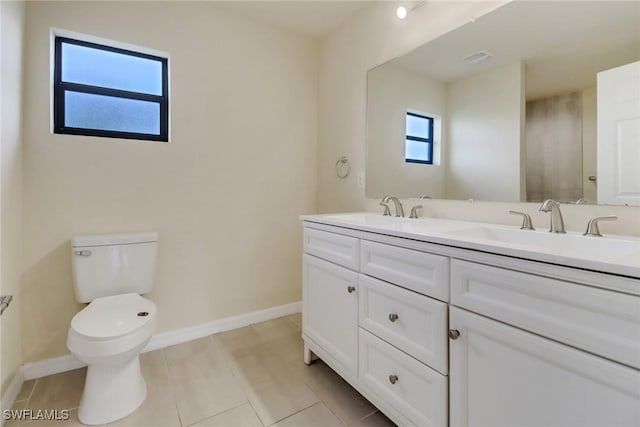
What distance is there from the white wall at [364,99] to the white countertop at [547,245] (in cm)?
12

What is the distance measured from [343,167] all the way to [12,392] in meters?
2.31

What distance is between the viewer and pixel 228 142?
2258mm

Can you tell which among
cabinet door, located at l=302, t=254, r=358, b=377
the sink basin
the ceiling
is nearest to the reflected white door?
the sink basin

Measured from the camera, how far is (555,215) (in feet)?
3.86

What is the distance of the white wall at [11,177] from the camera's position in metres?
1.37

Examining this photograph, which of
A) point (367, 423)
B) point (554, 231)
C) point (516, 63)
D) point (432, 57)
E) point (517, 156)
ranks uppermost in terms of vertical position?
point (432, 57)

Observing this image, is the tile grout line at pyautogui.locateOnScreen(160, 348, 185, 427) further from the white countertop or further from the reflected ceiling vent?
the reflected ceiling vent

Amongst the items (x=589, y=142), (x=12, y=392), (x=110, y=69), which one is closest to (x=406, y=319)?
(x=589, y=142)

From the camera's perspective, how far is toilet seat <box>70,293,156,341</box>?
135 centimetres

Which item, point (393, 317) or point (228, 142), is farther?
point (228, 142)

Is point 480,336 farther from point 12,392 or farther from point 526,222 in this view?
point 12,392

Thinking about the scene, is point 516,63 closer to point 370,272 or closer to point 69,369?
point 370,272

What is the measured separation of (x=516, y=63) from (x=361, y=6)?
4.08ft

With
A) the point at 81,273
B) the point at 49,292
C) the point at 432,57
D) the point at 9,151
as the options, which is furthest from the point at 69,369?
the point at 432,57
